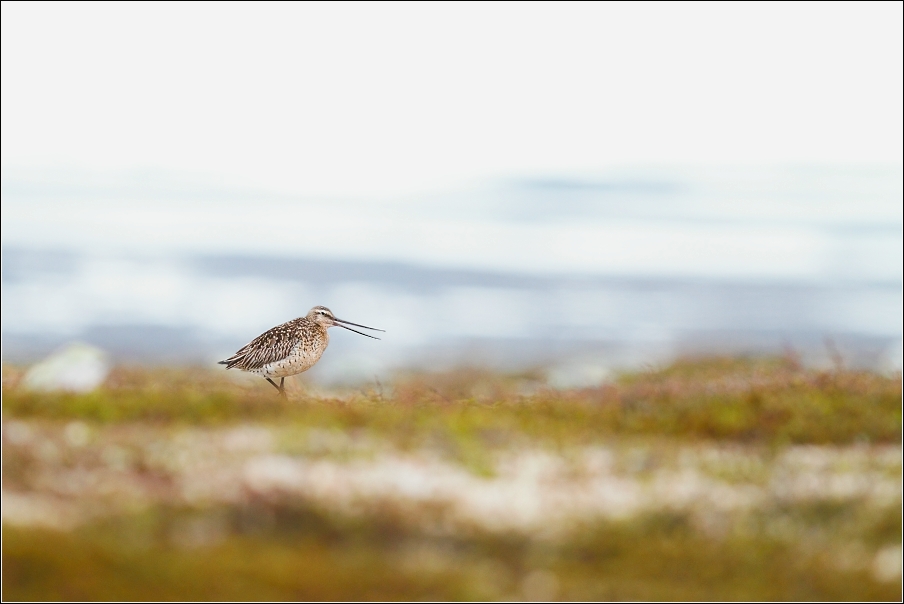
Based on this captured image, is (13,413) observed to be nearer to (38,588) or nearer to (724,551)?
(38,588)

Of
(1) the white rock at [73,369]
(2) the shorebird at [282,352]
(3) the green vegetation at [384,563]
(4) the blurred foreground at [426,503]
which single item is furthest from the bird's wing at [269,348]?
(3) the green vegetation at [384,563]

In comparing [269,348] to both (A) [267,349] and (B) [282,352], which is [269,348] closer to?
(A) [267,349]

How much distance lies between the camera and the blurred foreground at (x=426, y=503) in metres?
9.73

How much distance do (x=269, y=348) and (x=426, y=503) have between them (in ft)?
24.0

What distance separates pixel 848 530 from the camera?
38.1 ft

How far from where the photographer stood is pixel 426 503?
10.9 metres

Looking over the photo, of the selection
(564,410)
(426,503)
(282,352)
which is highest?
(282,352)

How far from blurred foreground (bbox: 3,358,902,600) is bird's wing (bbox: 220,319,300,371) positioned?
2231mm

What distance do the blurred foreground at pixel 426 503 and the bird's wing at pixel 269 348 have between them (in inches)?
87.8

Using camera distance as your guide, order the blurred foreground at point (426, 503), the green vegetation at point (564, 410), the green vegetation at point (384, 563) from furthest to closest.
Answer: the green vegetation at point (564, 410) < the blurred foreground at point (426, 503) < the green vegetation at point (384, 563)

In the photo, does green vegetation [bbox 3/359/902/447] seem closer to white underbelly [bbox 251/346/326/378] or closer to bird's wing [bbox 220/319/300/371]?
white underbelly [bbox 251/346/326/378]

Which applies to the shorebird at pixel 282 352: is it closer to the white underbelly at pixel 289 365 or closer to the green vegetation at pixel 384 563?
the white underbelly at pixel 289 365

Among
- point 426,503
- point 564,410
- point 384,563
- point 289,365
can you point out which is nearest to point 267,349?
point 289,365

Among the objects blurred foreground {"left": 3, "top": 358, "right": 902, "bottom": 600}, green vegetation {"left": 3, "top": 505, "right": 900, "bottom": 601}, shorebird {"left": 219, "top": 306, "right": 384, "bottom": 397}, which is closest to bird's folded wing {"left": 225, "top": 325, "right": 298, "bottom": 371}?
shorebird {"left": 219, "top": 306, "right": 384, "bottom": 397}
